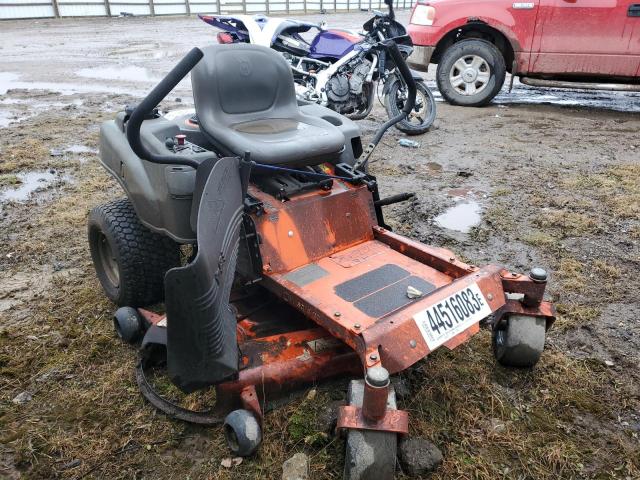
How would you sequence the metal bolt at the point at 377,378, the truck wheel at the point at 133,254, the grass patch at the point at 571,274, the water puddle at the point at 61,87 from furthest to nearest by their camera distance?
the water puddle at the point at 61,87, the grass patch at the point at 571,274, the truck wheel at the point at 133,254, the metal bolt at the point at 377,378

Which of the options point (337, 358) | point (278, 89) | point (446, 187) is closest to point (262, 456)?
point (337, 358)

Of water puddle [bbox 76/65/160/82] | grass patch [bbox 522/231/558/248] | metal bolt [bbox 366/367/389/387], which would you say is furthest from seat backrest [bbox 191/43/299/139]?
water puddle [bbox 76/65/160/82]

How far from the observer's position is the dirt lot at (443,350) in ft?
7.04

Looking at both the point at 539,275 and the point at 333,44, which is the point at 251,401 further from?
the point at 333,44

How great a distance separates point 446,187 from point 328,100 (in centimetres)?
219

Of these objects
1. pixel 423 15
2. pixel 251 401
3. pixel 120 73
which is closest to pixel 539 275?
pixel 251 401

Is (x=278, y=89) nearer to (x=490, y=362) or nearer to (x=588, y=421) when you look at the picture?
(x=490, y=362)

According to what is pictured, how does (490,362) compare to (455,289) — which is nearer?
(455,289)

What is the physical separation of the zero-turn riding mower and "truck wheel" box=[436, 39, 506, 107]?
14.8 feet

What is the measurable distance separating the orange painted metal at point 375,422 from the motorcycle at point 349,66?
4.98 metres

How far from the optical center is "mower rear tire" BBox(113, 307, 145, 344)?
2693 millimetres

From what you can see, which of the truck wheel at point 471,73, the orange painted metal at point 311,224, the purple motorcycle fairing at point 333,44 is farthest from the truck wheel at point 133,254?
the truck wheel at point 471,73

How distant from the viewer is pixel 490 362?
2621 millimetres

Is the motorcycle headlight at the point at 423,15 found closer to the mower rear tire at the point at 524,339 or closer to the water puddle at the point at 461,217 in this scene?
the water puddle at the point at 461,217
